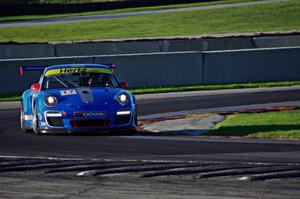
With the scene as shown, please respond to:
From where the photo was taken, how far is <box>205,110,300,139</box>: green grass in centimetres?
1487

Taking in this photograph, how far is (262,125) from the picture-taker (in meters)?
16.0

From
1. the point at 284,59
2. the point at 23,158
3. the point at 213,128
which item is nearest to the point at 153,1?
the point at 284,59

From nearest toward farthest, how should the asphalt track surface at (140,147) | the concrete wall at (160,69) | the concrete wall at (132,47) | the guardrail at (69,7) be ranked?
the asphalt track surface at (140,147) → the concrete wall at (160,69) → the concrete wall at (132,47) → the guardrail at (69,7)

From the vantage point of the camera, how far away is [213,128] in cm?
1589

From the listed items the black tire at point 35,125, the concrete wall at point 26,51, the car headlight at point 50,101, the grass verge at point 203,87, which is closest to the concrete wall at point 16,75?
the grass verge at point 203,87

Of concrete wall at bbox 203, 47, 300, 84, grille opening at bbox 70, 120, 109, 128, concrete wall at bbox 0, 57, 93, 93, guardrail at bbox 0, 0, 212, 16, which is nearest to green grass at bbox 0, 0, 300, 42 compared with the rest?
guardrail at bbox 0, 0, 212, 16

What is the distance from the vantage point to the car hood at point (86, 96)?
15.1m

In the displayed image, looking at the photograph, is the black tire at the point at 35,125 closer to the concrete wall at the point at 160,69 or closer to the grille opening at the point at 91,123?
the grille opening at the point at 91,123

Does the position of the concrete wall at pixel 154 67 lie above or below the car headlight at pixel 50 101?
below

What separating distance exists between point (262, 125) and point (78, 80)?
130 inches

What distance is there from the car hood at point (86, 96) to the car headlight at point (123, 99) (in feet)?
0.30

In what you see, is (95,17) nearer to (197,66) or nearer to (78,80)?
(197,66)

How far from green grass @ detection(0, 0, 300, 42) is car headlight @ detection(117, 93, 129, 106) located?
1007 inches

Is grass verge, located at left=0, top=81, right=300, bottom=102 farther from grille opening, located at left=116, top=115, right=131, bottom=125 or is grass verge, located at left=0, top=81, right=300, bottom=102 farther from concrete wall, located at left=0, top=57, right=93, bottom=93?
grille opening, located at left=116, top=115, right=131, bottom=125
